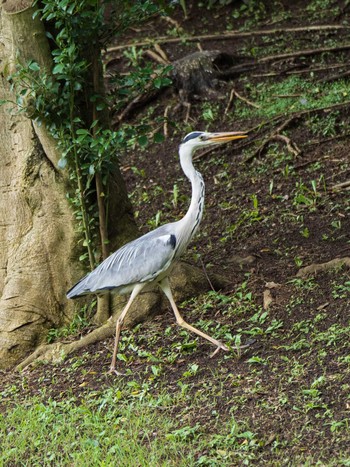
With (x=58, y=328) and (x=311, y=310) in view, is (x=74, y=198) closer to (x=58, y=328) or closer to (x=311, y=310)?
(x=58, y=328)

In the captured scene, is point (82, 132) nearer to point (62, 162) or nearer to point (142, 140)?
point (62, 162)

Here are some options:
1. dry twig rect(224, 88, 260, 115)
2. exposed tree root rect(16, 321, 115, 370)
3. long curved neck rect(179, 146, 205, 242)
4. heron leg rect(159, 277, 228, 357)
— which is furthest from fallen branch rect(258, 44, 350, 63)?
exposed tree root rect(16, 321, 115, 370)

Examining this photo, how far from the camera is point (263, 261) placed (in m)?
8.59

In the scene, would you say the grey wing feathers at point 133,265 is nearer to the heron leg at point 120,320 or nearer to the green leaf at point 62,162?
the heron leg at point 120,320

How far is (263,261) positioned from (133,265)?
5.79 ft

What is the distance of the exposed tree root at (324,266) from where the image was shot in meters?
7.84

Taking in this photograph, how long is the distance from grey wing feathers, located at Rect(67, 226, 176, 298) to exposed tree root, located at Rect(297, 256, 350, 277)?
1393 millimetres

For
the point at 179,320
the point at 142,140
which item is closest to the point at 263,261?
the point at 179,320

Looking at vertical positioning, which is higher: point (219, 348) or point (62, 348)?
point (62, 348)

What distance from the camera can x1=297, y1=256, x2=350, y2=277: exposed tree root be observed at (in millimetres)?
7844

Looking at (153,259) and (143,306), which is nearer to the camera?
(153,259)

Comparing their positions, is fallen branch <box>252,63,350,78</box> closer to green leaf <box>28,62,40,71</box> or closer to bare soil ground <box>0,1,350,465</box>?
bare soil ground <box>0,1,350,465</box>

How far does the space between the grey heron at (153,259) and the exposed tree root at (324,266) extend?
1.20m

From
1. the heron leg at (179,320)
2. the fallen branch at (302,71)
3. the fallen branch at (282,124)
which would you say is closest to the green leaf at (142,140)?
the heron leg at (179,320)
